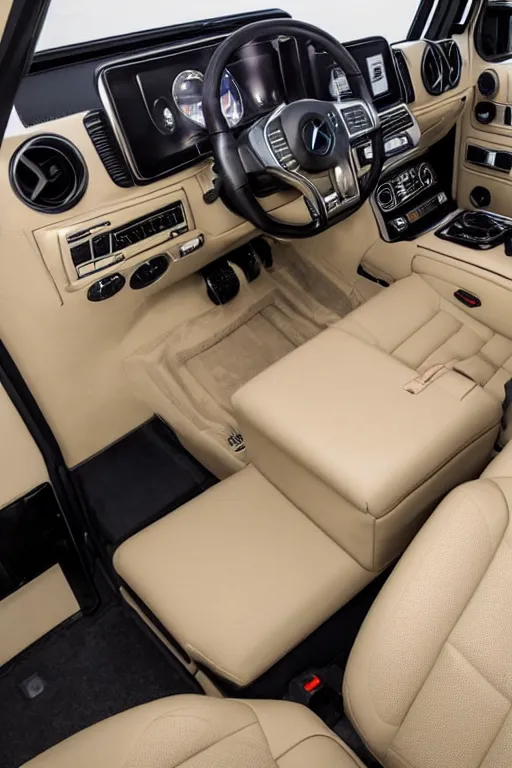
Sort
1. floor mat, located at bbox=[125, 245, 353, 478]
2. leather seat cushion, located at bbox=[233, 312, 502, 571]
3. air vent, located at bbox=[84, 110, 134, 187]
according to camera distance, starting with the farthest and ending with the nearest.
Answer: floor mat, located at bbox=[125, 245, 353, 478] → air vent, located at bbox=[84, 110, 134, 187] → leather seat cushion, located at bbox=[233, 312, 502, 571]

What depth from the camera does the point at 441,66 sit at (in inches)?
75.3

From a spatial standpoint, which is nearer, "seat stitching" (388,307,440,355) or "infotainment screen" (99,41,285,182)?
"infotainment screen" (99,41,285,182)

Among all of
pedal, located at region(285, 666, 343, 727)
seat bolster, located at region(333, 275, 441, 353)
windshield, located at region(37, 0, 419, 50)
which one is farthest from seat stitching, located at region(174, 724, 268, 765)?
windshield, located at region(37, 0, 419, 50)

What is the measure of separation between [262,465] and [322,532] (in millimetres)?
198

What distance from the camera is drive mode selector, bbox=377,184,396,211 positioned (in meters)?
1.87

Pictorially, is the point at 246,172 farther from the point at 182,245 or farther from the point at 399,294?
the point at 399,294

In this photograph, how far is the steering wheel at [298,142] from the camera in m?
1.27

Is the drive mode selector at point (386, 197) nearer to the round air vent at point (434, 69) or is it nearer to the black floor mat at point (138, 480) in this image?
the round air vent at point (434, 69)

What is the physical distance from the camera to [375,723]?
789mm

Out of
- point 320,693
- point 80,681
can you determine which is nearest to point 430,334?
point 320,693

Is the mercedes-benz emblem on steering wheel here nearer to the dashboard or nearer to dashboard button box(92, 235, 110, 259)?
the dashboard

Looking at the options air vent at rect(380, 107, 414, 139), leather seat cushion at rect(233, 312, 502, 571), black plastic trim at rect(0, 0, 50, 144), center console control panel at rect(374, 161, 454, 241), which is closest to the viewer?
black plastic trim at rect(0, 0, 50, 144)

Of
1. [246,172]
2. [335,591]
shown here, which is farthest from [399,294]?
[335,591]

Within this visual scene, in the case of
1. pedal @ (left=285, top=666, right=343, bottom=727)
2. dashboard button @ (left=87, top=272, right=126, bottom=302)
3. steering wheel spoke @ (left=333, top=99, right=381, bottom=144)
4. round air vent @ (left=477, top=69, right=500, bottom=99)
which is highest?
steering wheel spoke @ (left=333, top=99, right=381, bottom=144)
